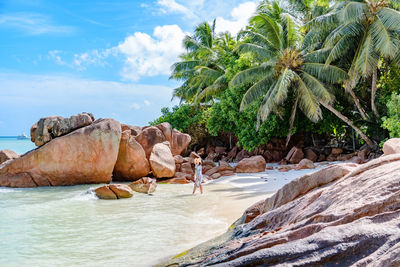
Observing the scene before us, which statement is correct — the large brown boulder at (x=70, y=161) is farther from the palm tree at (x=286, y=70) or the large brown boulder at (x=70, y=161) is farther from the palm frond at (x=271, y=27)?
the palm frond at (x=271, y=27)

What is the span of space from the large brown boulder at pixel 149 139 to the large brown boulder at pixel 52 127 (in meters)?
3.62

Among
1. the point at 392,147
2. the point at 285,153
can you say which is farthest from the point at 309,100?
the point at 392,147

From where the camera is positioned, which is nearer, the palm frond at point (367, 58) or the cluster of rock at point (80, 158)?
the palm frond at point (367, 58)

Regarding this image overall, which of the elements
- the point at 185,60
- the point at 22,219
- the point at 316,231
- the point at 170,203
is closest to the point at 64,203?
the point at 22,219


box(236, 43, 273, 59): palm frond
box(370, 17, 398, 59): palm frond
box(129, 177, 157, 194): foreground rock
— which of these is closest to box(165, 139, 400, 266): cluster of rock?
box(129, 177, 157, 194): foreground rock

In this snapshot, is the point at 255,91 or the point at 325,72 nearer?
the point at 325,72

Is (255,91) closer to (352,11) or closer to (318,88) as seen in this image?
(318,88)

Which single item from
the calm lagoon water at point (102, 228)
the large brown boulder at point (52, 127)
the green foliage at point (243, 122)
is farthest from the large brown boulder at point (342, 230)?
the green foliage at point (243, 122)

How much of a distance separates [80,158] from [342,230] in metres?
14.0

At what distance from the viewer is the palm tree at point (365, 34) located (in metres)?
14.0

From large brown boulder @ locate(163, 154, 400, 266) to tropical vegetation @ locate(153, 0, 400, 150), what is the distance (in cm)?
1194

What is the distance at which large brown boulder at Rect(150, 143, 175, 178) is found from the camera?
16.1 meters

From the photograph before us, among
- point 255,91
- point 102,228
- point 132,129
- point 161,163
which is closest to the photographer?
point 102,228

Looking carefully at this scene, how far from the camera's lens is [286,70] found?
16.7 m
